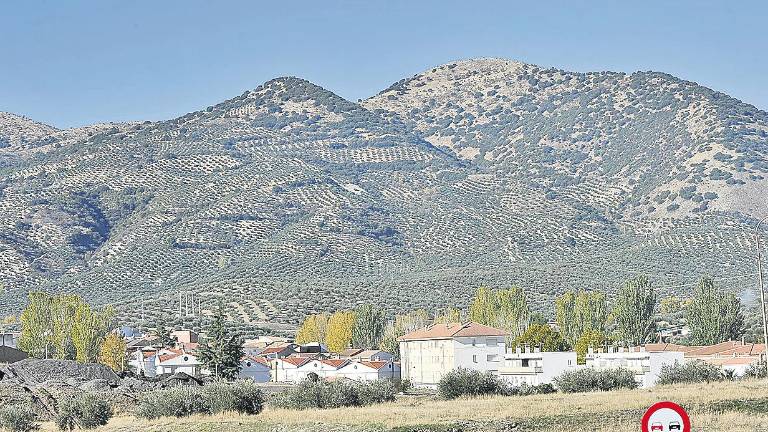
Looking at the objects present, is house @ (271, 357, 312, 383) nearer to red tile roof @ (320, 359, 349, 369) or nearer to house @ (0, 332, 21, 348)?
red tile roof @ (320, 359, 349, 369)

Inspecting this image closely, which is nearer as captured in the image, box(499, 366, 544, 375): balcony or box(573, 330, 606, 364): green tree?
box(499, 366, 544, 375): balcony

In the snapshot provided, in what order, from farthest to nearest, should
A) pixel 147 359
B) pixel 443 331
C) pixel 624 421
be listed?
pixel 147 359, pixel 443 331, pixel 624 421

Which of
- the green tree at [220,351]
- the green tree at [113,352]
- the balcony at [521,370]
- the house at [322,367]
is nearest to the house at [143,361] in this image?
the green tree at [113,352]

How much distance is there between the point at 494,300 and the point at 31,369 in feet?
165

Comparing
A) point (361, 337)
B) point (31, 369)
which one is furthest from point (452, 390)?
point (361, 337)

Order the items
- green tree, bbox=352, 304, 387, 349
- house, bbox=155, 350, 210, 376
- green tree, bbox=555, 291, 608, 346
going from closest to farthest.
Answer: house, bbox=155, 350, 210, 376 → green tree, bbox=555, 291, 608, 346 → green tree, bbox=352, 304, 387, 349

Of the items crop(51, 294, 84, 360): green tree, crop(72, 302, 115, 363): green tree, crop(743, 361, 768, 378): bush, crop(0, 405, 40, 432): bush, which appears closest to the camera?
crop(0, 405, 40, 432): bush

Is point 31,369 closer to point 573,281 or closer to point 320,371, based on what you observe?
point 320,371

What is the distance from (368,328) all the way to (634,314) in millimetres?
28341

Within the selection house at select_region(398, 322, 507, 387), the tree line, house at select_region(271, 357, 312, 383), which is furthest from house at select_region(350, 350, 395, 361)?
house at select_region(398, 322, 507, 387)

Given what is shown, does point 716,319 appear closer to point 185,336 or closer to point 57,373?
point 185,336

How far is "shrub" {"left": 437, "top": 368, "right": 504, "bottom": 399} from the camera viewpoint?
66.5 meters

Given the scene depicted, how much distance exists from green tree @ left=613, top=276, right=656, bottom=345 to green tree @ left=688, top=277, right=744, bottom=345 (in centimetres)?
415

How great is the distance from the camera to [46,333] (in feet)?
340
